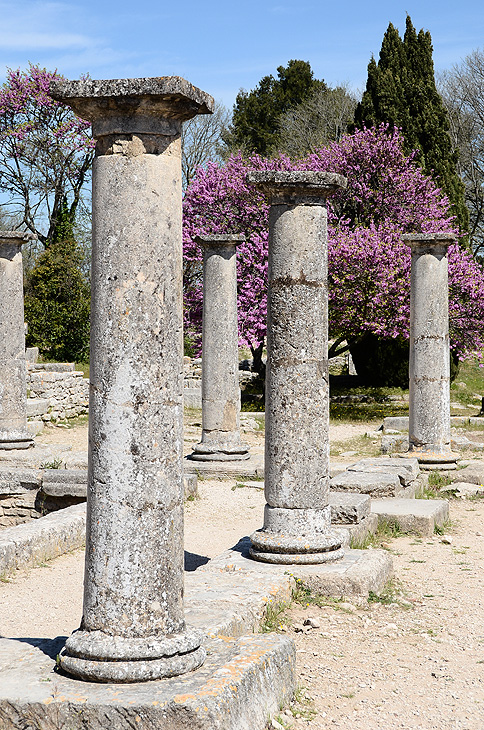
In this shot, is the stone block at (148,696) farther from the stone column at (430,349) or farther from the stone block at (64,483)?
the stone column at (430,349)

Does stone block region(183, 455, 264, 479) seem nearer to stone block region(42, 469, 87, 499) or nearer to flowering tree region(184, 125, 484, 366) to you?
stone block region(42, 469, 87, 499)

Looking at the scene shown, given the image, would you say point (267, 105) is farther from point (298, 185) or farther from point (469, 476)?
point (298, 185)

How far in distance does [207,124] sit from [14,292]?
28010mm

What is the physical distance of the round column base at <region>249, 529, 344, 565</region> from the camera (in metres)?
6.29

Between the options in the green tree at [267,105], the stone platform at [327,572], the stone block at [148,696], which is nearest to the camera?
the stone block at [148,696]

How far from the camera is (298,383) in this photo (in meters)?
6.39

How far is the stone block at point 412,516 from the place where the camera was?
8.61 meters

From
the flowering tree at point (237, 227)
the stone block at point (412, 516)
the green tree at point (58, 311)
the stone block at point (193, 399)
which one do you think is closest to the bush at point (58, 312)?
the green tree at point (58, 311)

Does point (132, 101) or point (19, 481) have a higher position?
point (132, 101)

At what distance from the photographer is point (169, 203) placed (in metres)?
3.94

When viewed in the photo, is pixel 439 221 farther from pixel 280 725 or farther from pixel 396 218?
pixel 280 725

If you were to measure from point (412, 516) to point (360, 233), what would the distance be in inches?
505

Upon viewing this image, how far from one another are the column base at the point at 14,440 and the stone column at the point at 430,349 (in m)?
5.41

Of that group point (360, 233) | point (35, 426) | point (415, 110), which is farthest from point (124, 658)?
point (415, 110)
